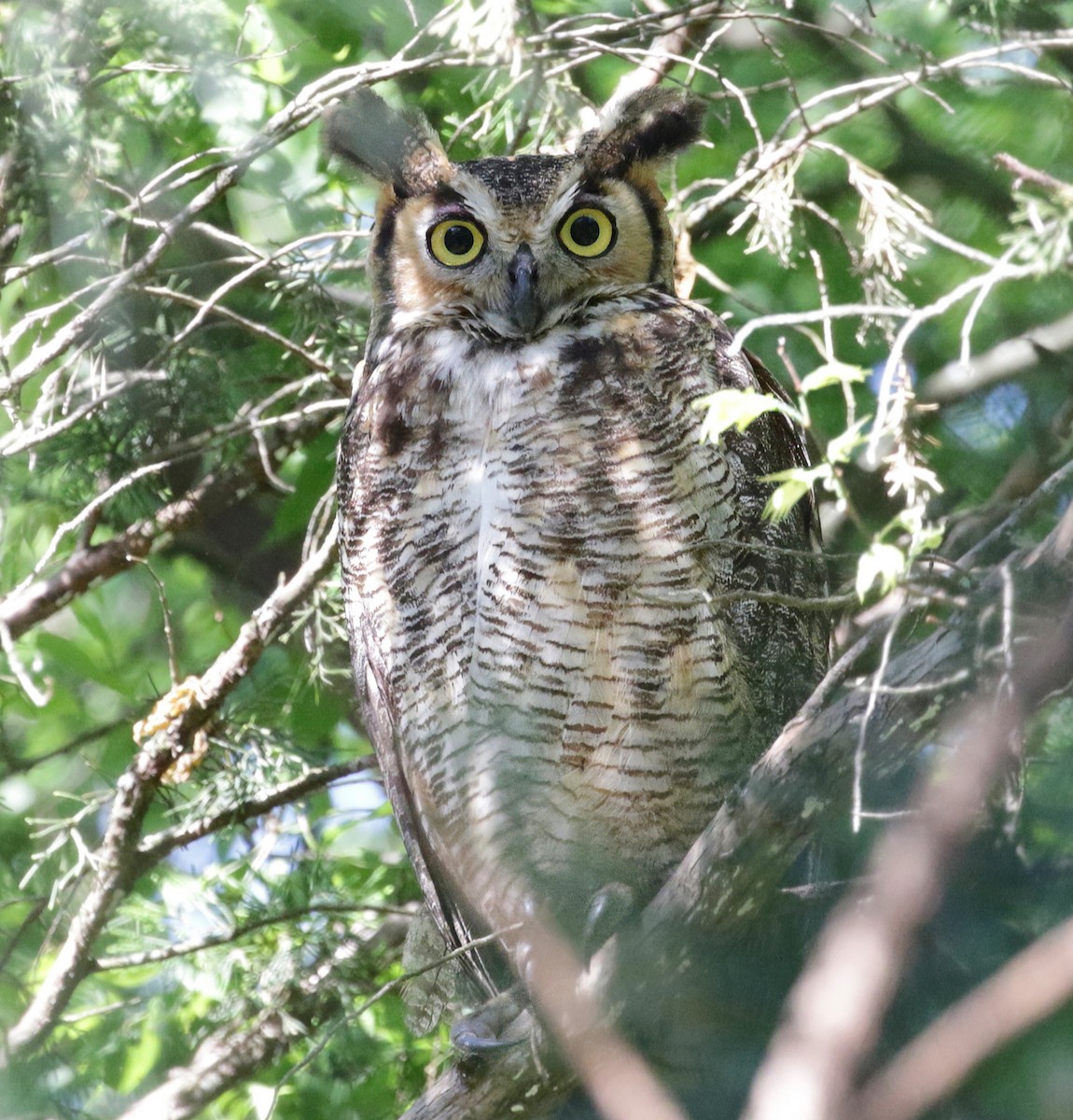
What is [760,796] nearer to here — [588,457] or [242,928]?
[588,457]

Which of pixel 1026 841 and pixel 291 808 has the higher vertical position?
pixel 1026 841

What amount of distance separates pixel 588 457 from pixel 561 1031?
2.81 ft

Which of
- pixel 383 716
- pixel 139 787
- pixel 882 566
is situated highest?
pixel 882 566

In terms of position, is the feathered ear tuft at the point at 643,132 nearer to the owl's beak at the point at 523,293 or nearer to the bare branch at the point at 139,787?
the owl's beak at the point at 523,293

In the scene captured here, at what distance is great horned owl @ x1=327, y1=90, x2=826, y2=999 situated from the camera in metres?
1.97

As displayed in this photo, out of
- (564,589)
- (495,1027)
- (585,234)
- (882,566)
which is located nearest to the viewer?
(882,566)

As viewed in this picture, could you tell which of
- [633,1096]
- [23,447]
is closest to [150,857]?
[23,447]

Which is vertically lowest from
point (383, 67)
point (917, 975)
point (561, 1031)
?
point (561, 1031)

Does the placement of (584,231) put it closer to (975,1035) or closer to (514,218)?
(514,218)

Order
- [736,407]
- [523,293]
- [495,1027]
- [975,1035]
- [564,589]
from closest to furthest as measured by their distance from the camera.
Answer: [975,1035], [736,407], [495,1027], [564,589], [523,293]

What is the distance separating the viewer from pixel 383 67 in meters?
2.36

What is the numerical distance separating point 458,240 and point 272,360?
83cm

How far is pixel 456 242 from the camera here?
232 centimetres

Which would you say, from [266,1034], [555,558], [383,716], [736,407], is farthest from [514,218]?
[266,1034]
